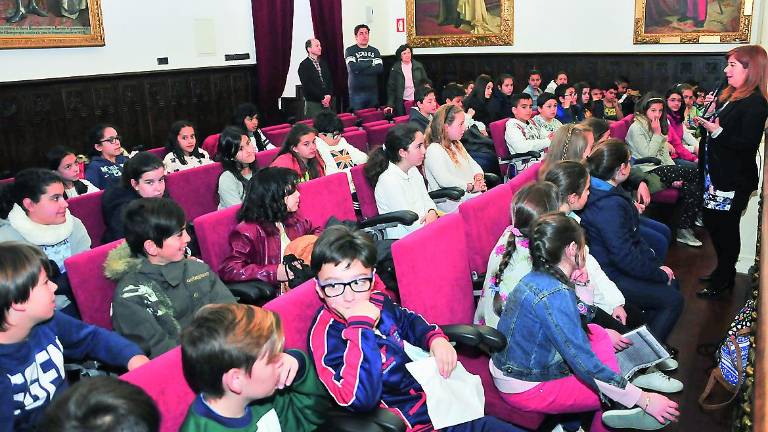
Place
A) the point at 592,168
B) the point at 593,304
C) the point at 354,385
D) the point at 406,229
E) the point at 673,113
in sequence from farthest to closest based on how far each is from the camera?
the point at 673,113 → the point at 406,229 → the point at 592,168 → the point at 593,304 → the point at 354,385

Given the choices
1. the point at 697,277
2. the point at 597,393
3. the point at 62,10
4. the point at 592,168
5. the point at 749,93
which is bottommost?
the point at 697,277

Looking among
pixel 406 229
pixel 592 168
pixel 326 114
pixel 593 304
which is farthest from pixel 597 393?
pixel 326 114

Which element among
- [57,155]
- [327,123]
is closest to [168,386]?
[57,155]

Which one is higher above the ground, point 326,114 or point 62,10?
point 62,10

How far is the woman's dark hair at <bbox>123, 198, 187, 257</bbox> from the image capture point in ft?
7.93

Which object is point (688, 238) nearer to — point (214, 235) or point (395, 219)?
point (395, 219)

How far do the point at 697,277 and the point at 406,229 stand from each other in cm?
218

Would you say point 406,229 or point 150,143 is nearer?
point 406,229

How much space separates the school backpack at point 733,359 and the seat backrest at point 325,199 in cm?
200

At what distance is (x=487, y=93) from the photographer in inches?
320

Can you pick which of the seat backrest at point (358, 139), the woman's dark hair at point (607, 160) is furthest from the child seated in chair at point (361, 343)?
the seat backrest at point (358, 139)

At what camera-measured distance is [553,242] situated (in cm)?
226

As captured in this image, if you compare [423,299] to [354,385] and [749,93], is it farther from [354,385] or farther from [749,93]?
[749,93]

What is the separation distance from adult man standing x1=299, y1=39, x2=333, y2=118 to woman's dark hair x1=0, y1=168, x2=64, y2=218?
5127 mm
